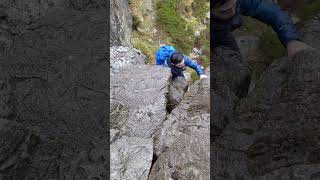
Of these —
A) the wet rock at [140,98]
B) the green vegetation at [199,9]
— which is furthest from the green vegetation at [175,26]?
the wet rock at [140,98]

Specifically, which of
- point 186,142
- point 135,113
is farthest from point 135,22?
point 186,142

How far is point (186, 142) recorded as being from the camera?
24.3 feet

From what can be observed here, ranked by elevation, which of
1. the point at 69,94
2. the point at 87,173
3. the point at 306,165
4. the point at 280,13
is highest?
the point at 280,13

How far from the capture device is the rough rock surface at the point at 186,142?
7.08 metres

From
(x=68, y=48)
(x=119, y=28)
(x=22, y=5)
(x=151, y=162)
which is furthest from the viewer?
(x=119, y=28)

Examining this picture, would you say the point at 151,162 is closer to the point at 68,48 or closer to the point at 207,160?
the point at 207,160

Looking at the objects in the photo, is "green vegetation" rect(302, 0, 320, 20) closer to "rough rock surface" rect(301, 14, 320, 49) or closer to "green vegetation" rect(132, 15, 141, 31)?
"rough rock surface" rect(301, 14, 320, 49)

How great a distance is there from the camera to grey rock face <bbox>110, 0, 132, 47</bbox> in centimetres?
1464

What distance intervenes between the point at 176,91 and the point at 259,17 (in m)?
5.96

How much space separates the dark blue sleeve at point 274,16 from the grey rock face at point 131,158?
4.36 metres

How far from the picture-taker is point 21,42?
9055 millimetres

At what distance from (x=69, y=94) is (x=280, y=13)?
5.21 meters

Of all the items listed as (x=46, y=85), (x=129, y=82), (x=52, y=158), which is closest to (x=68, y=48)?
(x=46, y=85)

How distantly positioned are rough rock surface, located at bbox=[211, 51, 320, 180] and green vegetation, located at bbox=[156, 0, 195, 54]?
64.7ft
